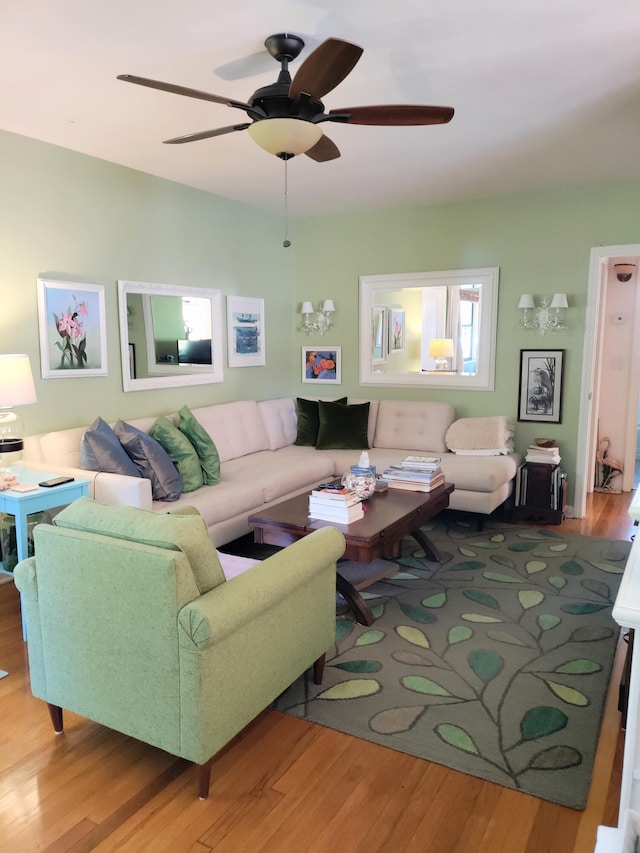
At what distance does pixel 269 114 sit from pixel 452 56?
824 mm

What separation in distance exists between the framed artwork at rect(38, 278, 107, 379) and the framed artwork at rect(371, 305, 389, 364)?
2639 millimetres

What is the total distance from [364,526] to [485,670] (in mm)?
872

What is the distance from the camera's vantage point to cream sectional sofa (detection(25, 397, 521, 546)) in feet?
12.0

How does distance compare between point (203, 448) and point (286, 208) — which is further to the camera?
point (286, 208)

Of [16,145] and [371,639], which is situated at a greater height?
[16,145]

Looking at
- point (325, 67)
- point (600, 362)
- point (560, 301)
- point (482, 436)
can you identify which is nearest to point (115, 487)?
point (325, 67)

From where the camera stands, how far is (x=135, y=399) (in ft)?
14.7

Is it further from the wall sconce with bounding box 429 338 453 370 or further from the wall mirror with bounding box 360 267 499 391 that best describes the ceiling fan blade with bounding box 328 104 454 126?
the wall sconce with bounding box 429 338 453 370

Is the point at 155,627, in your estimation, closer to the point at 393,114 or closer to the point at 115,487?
the point at 115,487

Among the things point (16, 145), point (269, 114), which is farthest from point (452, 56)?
point (16, 145)

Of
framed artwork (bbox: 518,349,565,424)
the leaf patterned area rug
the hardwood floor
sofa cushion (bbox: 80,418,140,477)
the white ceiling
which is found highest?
the white ceiling

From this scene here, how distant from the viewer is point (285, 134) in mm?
2504

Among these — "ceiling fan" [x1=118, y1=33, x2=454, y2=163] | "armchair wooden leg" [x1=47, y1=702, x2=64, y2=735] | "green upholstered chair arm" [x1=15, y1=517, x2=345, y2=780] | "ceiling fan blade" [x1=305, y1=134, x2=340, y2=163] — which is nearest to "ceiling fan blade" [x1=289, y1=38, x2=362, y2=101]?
"ceiling fan" [x1=118, y1=33, x2=454, y2=163]

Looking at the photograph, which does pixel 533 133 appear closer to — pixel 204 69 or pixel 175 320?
pixel 204 69
